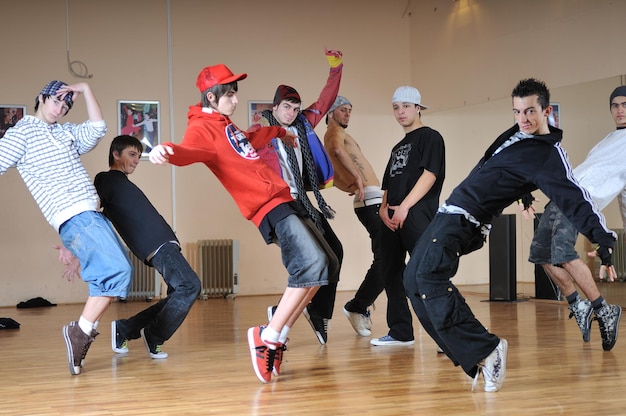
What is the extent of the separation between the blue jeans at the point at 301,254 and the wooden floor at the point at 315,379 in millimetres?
462

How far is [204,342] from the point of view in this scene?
5.26 meters

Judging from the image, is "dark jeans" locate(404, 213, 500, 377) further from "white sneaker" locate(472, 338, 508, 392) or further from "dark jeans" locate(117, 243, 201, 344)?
"dark jeans" locate(117, 243, 201, 344)

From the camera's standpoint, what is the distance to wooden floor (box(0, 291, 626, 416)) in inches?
123

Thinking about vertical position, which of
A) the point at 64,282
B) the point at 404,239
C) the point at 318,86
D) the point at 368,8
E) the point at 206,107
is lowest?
the point at 64,282

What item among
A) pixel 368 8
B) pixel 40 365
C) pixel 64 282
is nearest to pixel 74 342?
pixel 40 365

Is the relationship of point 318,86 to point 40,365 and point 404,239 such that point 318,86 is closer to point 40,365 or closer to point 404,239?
point 404,239

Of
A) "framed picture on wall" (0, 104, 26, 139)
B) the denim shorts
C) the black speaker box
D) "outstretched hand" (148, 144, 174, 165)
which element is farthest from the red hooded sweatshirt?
"framed picture on wall" (0, 104, 26, 139)

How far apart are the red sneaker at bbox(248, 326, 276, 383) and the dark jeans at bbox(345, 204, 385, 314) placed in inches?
57.0

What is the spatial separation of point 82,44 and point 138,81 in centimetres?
72

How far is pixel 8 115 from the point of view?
883 cm

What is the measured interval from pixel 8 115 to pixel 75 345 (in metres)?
5.51

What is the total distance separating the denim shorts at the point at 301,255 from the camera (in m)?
3.72

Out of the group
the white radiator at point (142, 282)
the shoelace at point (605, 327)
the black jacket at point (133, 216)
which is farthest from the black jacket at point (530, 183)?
the white radiator at point (142, 282)

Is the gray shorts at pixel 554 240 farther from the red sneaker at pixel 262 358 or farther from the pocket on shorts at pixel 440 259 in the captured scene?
the red sneaker at pixel 262 358
